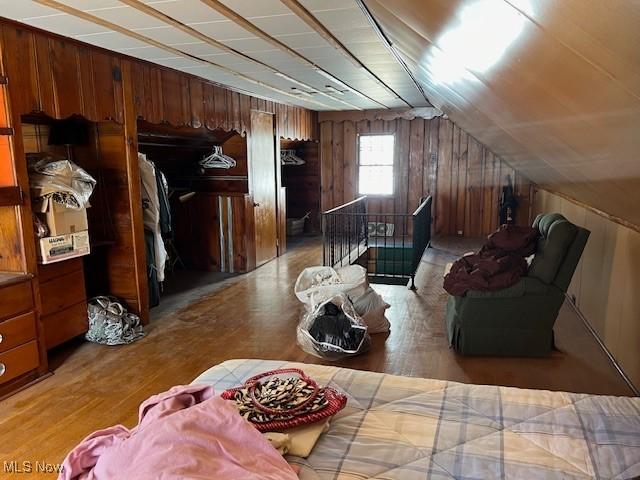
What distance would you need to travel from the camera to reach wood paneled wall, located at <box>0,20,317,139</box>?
9.58 feet

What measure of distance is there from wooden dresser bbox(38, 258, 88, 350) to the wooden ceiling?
5.23 ft

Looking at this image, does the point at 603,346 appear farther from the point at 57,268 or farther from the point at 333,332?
the point at 57,268

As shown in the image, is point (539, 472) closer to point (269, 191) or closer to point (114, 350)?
point (114, 350)

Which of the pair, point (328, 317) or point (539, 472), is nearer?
point (539, 472)

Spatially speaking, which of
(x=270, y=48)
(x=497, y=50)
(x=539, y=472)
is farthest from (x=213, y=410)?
(x=270, y=48)

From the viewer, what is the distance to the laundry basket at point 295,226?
8.43 m

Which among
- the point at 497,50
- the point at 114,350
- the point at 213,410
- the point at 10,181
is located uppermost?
the point at 497,50

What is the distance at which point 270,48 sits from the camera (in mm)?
3389

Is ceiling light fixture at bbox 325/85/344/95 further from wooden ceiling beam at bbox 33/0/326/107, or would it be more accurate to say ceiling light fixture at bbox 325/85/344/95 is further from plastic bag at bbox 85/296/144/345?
plastic bag at bbox 85/296/144/345

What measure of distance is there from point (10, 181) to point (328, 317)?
85.9 inches

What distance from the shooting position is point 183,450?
3.94 ft

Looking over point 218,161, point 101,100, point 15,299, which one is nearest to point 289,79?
point 218,161

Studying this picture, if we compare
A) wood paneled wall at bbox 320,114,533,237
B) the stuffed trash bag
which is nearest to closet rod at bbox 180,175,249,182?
the stuffed trash bag

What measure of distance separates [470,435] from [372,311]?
7.41 ft
